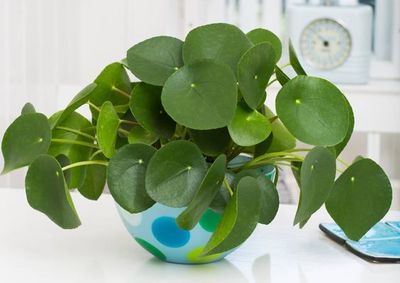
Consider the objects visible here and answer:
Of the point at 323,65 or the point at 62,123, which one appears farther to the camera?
the point at 323,65

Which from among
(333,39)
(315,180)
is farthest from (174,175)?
(333,39)

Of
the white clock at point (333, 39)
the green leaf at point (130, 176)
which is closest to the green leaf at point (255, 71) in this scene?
the green leaf at point (130, 176)

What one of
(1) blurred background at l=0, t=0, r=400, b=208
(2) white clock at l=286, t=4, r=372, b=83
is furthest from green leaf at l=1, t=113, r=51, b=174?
(2) white clock at l=286, t=4, r=372, b=83

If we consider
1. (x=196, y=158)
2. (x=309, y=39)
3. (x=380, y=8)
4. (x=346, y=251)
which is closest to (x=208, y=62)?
(x=196, y=158)

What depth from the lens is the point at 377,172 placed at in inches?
36.2

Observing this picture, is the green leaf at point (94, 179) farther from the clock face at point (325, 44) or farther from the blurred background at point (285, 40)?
the clock face at point (325, 44)

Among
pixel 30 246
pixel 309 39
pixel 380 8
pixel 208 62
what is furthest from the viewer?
pixel 380 8

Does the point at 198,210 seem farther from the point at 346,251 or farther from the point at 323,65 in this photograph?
the point at 323,65

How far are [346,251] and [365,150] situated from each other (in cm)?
155

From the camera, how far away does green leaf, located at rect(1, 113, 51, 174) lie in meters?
0.92

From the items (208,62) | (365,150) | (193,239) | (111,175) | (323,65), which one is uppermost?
(208,62)

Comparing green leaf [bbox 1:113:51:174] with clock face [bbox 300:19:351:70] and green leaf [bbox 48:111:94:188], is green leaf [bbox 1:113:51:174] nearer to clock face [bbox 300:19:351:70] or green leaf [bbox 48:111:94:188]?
green leaf [bbox 48:111:94:188]

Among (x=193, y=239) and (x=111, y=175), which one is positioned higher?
(x=111, y=175)

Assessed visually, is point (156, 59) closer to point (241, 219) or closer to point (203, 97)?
point (203, 97)
